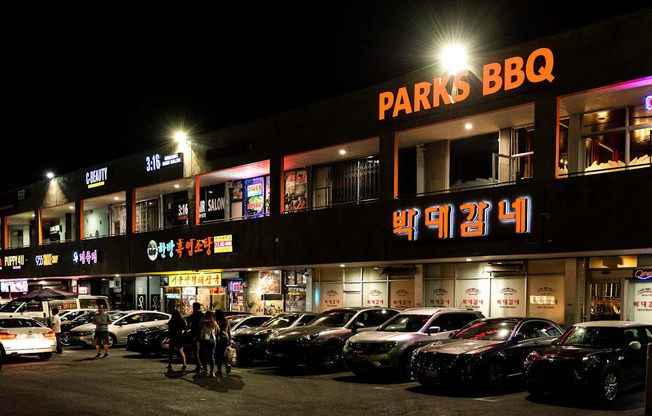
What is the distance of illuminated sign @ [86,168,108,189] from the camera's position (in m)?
38.4

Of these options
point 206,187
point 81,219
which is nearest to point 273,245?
point 206,187

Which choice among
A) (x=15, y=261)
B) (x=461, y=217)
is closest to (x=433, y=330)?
(x=461, y=217)

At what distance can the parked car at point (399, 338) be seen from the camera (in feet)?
48.7

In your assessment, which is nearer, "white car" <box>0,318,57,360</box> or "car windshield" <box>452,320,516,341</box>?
"car windshield" <box>452,320,516,341</box>

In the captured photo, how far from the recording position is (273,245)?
89.1 feet

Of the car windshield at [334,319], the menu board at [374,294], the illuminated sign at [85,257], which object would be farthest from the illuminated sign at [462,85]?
the illuminated sign at [85,257]

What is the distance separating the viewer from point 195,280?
33.9m

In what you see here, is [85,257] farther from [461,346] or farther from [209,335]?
[461,346]

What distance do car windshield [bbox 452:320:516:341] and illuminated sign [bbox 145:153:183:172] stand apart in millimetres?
21137

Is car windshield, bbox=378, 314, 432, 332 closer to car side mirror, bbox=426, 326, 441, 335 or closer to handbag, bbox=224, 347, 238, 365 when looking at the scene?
car side mirror, bbox=426, 326, 441, 335

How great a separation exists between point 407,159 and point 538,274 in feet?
22.0

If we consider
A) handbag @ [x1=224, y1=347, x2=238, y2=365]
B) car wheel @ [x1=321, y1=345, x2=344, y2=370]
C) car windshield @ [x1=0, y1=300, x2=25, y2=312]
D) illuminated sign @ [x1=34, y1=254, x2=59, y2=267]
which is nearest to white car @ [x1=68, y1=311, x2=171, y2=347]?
car windshield @ [x1=0, y1=300, x2=25, y2=312]

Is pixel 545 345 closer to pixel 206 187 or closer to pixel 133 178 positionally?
pixel 206 187

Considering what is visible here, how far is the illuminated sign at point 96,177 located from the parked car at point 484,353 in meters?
28.7
